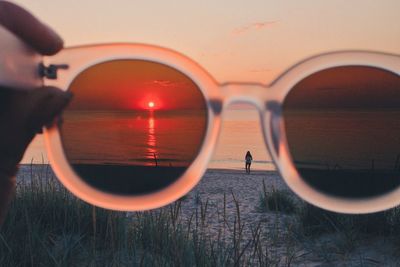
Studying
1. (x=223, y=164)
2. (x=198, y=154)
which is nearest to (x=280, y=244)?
(x=198, y=154)

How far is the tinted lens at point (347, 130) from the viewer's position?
1.27 metres

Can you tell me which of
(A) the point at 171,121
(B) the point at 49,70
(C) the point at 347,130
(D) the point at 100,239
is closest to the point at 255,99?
(A) the point at 171,121

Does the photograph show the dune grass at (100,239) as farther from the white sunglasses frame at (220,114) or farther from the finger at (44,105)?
the finger at (44,105)

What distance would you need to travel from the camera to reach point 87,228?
3.10 metres

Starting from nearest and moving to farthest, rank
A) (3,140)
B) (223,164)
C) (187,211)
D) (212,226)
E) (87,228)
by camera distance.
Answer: (3,140) < (87,228) < (212,226) < (187,211) < (223,164)

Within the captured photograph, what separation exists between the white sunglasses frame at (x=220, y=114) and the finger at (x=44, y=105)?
9.1 inches

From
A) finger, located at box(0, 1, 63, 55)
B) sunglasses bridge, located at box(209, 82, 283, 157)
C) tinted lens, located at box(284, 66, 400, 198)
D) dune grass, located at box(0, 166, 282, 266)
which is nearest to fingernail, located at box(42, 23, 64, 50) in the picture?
finger, located at box(0, 1, 63, 55)

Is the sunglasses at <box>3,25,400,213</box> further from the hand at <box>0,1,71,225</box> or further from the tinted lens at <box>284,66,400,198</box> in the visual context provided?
the hand at <box>0,1,71,225</box>

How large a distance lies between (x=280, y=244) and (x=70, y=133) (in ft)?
9.69

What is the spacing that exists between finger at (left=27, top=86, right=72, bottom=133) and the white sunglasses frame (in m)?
0.23

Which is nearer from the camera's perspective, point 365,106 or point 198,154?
point 198,154

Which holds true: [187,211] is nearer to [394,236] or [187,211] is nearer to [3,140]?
[394,236]

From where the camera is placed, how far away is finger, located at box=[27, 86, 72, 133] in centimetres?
80

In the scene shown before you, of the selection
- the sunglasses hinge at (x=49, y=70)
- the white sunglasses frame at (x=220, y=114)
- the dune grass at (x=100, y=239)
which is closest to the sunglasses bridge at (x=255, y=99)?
the white sunglasses frame at (x=220, y=114)
